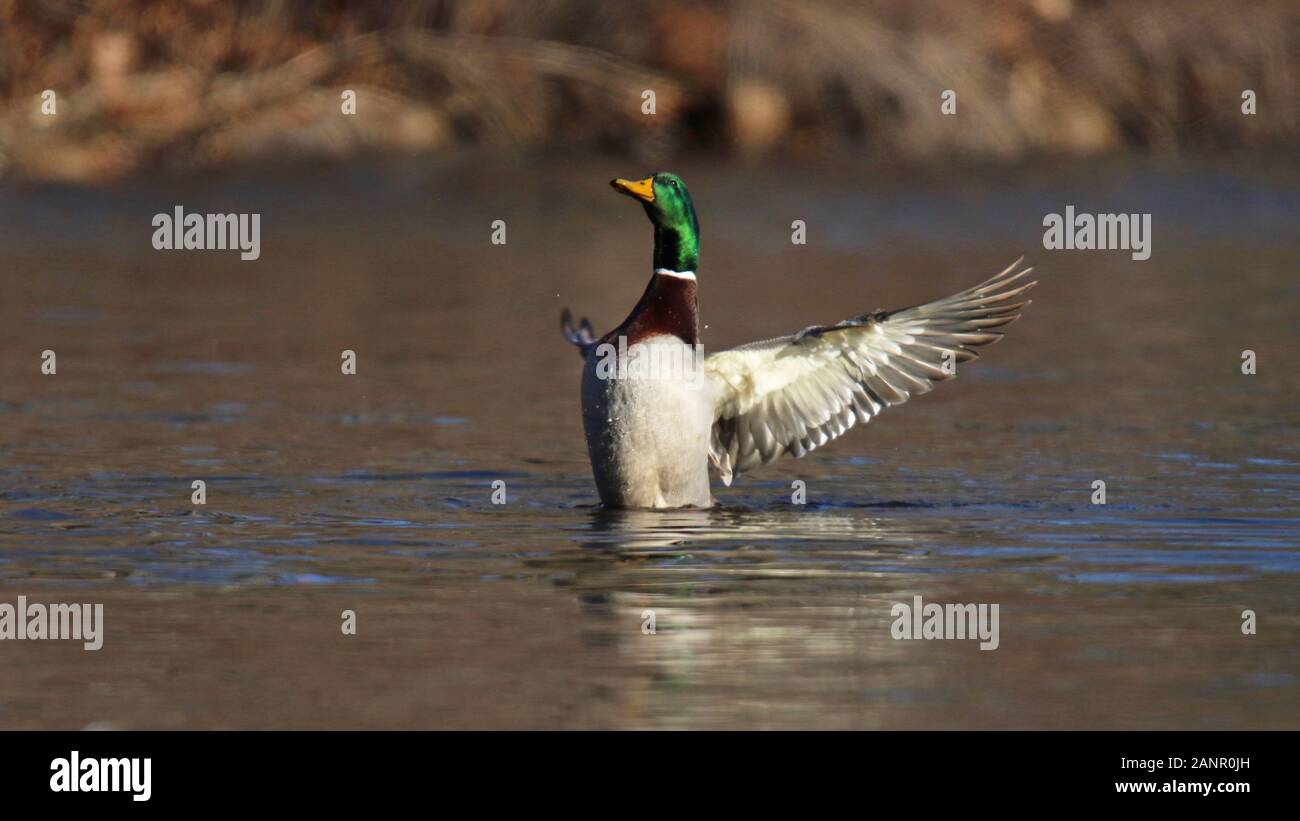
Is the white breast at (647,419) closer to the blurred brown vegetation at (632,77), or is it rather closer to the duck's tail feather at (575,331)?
the duck's tail feather at (575,331)

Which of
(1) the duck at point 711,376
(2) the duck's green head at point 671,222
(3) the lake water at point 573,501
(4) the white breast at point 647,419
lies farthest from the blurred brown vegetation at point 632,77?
(4) the white breast at point 647,419

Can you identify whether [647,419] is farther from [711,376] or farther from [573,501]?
[573,501]

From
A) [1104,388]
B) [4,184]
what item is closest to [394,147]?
[4,184]

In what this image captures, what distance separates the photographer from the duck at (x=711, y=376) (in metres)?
9.23

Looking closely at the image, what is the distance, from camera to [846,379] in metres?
9.91

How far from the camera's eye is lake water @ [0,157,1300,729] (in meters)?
6.43

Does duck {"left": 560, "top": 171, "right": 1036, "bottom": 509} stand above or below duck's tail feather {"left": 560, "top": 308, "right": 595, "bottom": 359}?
below

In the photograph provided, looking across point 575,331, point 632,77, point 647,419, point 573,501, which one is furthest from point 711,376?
point 632,77

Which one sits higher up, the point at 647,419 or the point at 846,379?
the point at 846,379

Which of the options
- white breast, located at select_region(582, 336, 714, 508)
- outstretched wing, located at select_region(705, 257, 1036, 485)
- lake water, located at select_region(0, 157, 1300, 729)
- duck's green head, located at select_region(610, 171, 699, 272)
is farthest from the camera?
outstretched wing, located at select_region(705, 257, 1036, 485)

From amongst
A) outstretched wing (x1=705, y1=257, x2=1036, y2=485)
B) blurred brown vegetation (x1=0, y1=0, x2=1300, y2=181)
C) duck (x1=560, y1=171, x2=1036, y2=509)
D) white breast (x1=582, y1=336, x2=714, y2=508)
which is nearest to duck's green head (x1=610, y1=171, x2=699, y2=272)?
duck (x1=560, y1=171, x2=1036, y2=509)

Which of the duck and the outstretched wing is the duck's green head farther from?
the outstretched wing

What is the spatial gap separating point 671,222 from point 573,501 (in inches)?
47.7

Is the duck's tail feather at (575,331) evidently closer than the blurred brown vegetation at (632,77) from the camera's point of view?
Yes
